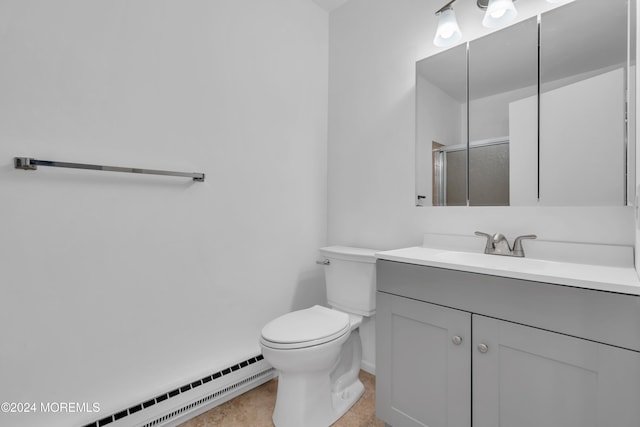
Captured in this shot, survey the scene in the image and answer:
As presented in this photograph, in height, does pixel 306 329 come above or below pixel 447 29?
below

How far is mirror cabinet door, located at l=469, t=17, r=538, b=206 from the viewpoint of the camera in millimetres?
1324

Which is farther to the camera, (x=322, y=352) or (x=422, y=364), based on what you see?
(x=322, y=352)

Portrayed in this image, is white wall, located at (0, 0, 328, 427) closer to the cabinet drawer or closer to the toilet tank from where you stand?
the toilet tank

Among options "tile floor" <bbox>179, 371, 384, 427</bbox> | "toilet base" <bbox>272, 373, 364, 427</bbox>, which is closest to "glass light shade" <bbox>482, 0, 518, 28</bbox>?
"toilet base" <bbox>272, 373, 364, 427</bbox>

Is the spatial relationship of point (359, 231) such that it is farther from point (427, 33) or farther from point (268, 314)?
point (427, 33)

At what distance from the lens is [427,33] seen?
1659 millimetres

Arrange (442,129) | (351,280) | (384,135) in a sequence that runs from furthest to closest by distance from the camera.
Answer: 1. (384,135)
2. (351,280)
3. (442,129)

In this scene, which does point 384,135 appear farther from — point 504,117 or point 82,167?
point 82,167

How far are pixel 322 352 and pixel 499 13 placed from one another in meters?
1.67

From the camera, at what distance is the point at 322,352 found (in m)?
1.32

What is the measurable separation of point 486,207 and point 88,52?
1826 mm

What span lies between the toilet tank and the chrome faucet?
0.53m

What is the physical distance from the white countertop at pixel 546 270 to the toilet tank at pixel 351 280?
29cm

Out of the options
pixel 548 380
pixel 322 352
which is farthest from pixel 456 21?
pixel 322 352
